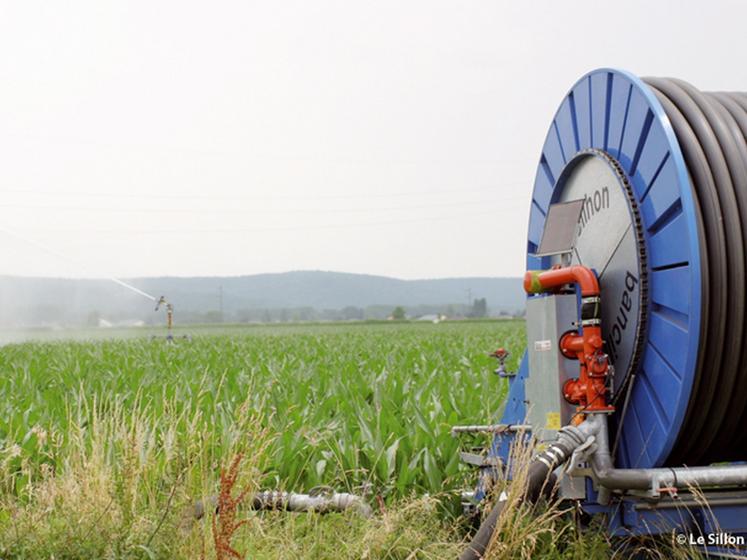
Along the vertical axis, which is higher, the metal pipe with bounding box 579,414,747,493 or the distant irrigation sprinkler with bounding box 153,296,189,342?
the distant irrigation sprinkler with bounding box 153,296,189,342

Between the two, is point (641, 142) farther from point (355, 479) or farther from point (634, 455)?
point (355, 479)

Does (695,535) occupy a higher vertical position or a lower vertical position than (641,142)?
lower

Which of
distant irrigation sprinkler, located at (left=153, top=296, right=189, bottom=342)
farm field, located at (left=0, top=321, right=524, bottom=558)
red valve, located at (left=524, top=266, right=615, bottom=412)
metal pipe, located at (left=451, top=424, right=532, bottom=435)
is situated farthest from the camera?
distant irrigation sprinkler, located at (left=153, top=296, right=189, bottom=342)

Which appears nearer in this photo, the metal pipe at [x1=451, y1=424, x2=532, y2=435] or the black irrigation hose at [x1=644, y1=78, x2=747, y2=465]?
the black irrigation hose at [x1=644, y1=78, x2=747, y2=465]

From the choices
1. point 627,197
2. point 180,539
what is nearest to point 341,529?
point 180,539

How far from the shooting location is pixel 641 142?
4488 mm

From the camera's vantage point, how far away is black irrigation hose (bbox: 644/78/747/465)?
4.19m

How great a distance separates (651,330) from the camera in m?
4.39

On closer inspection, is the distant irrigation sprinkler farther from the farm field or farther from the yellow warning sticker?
the yellow warning sticker

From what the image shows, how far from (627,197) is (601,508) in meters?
1.51

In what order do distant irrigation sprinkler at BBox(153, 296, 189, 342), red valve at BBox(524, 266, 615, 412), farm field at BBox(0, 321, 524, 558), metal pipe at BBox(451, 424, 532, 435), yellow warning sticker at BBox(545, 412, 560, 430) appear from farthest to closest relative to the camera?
distant irrigation sprinkler at BBox(153, 296, 189, 342)
metal pipe at BBox(451, 424, 532, 435)
farm field at BBox(0, 321, 524, 558)
yellow warning sticker at BBox(545, 412, 560, 430)
red valve at BBox(524, 266, 615, 412)

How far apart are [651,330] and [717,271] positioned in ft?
1.37
